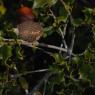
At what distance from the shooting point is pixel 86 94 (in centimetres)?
180

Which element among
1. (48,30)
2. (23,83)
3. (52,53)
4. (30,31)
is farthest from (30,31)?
(23,83)

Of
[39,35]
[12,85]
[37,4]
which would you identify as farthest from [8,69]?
[37,4]

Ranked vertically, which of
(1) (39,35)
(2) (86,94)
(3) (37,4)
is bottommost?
(2) (86,94)

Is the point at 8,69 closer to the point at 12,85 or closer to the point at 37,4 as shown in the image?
the point at 12,85

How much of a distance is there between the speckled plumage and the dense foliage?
0.03m

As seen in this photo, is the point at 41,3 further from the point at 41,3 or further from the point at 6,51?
the point at 6,51

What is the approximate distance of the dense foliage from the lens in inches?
63.4

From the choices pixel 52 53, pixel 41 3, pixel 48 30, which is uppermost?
pixel 41 3

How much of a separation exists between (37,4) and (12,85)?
42cm

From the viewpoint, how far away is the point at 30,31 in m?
1.65

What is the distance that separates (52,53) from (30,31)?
22 centimetres

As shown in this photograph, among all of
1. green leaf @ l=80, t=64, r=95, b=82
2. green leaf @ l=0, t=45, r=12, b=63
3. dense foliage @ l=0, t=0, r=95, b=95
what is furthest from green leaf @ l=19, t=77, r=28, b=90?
green leaf @ l=80, t=64, r=95, b=82

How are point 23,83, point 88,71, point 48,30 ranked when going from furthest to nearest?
point 23,83, point 48,30, point 88,71

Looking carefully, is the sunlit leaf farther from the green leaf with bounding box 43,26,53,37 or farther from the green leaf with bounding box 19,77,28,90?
the green leaf with bounding box 19,77,28,90
